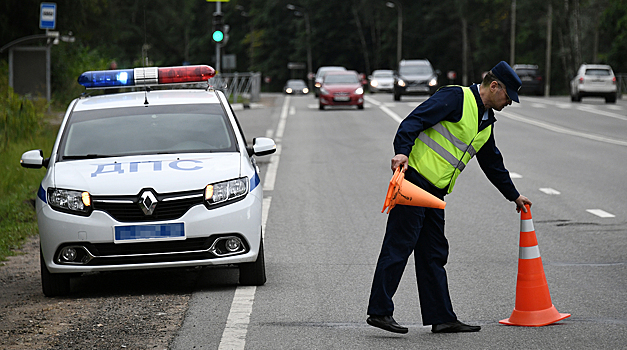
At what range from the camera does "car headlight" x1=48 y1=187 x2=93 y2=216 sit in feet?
21.9

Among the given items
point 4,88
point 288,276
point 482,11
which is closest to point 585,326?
point 288,276

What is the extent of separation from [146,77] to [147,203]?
194cm

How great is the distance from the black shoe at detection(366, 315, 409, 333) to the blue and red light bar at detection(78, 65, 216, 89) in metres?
3.13

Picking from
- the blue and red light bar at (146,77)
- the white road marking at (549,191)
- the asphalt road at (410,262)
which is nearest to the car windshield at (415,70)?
the asphalt road at (410,262)

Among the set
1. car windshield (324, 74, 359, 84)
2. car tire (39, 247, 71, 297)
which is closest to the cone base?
car tire (39, 247, 71, 297)

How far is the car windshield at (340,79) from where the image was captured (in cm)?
3719

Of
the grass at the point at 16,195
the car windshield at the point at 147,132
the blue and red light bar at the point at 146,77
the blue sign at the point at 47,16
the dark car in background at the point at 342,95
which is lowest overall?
the grass at the point at 16,195

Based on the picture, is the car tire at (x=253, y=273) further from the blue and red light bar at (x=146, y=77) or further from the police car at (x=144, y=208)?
the blue and red light bar at (x=146, y=77)

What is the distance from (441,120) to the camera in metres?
5.50

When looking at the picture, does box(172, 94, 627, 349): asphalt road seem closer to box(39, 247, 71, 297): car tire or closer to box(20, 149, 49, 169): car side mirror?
box(39, 247, 71, 297): car tire

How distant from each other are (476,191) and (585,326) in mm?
7435

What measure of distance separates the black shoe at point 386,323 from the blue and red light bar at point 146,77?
313cm

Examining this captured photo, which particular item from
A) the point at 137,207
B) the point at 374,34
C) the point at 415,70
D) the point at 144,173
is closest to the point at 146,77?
the point at 144,173

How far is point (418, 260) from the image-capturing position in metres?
5.75
